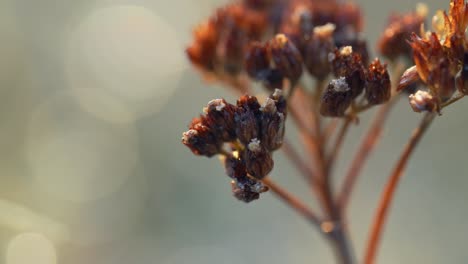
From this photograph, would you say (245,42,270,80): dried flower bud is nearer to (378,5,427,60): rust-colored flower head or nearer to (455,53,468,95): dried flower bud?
(378,5,427,60): rust-colored flower head

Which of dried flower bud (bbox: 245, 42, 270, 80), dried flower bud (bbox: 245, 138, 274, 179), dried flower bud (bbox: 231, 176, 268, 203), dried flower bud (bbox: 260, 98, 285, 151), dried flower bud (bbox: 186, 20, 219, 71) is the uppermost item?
dried flower bud (bbox: 186, 20, 219, 71)

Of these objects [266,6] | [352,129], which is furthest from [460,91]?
[352,129]

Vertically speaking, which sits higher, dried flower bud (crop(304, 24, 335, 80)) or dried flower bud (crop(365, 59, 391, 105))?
dried flower bud (crop(304, 24, 335, 80))

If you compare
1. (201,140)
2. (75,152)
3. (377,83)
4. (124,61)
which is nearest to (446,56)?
(377,83)

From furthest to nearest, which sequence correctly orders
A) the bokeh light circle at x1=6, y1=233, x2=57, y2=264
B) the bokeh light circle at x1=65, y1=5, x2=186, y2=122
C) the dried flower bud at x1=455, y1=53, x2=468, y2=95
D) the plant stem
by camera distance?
the bokeh light circle at x1=65, y1=5, x2=186, y2=122, the bokeh light circle at x1=6, y1=233, x2=57, y2=264, the plant stem, the dried flower bud at x1=455, y1=53, x2=468, y2=95

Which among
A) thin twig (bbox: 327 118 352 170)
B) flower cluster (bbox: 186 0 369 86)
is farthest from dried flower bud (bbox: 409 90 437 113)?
flower cluster (bbox: 186 0 369 86)

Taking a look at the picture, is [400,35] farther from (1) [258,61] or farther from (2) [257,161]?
(2) [257,161]

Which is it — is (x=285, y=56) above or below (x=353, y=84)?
above
